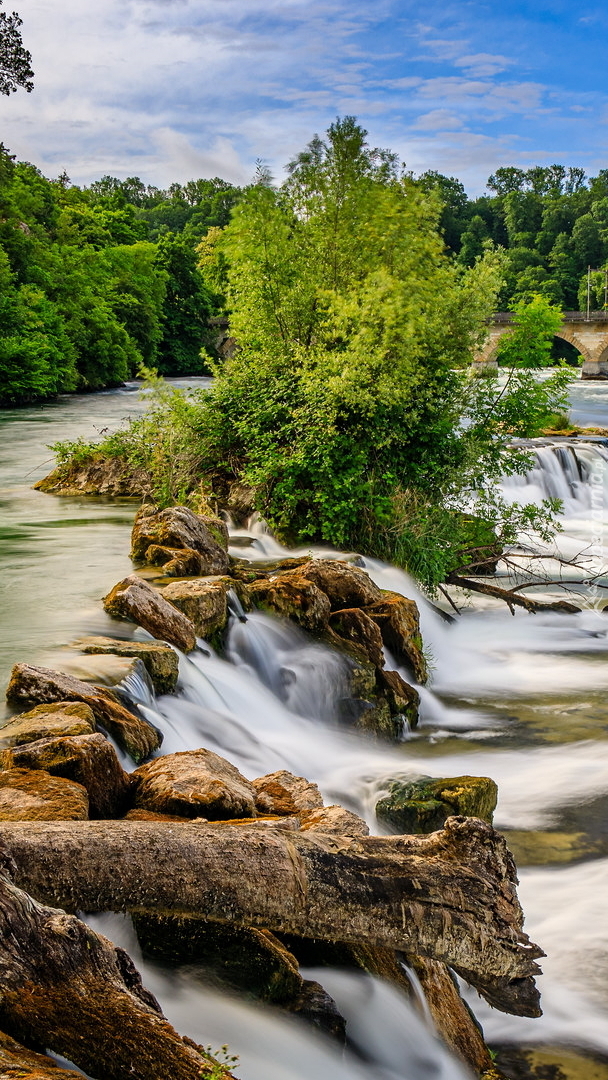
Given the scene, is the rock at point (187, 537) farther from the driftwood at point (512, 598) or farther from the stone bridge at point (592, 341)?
the stone bridge at point (592, 341)

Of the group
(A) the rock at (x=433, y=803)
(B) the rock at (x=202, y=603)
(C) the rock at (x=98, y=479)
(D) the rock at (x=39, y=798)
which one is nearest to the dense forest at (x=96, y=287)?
(C) the rock at (x=98, y=479)

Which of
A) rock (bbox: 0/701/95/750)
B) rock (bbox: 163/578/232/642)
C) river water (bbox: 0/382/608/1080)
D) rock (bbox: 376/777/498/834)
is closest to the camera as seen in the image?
river water (bbox: 0/382/608/1080)

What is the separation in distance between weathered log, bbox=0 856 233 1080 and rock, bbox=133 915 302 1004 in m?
1.15

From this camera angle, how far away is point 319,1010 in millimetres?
4434

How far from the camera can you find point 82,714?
597 cm

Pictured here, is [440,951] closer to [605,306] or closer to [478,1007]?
[478,1007]

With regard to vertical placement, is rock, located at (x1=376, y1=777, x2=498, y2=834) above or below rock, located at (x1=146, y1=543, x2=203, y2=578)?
below

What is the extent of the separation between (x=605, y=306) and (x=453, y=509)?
306ft

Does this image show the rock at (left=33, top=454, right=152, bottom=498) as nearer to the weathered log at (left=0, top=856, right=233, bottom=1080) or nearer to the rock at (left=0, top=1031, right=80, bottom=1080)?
the weathered log at (left=0, top=856, right=233, bottom=1080)

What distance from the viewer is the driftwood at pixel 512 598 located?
13562 millimetres

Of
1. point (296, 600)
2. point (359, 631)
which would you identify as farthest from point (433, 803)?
point (296, 600)

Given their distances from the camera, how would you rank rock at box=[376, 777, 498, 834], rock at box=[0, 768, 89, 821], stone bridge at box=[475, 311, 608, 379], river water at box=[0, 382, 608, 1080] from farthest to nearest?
stone bridge at box=[475, 311, 608, 379], rock at box=[376, 777, 498, 834], river water at box=[0, 382, 608, 1080], rock at box=[0, 768, 89, 821]

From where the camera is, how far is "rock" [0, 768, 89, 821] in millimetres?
4500

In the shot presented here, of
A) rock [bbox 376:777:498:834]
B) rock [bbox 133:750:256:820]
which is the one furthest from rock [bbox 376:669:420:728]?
rock [bbox 133:750:256:820]
